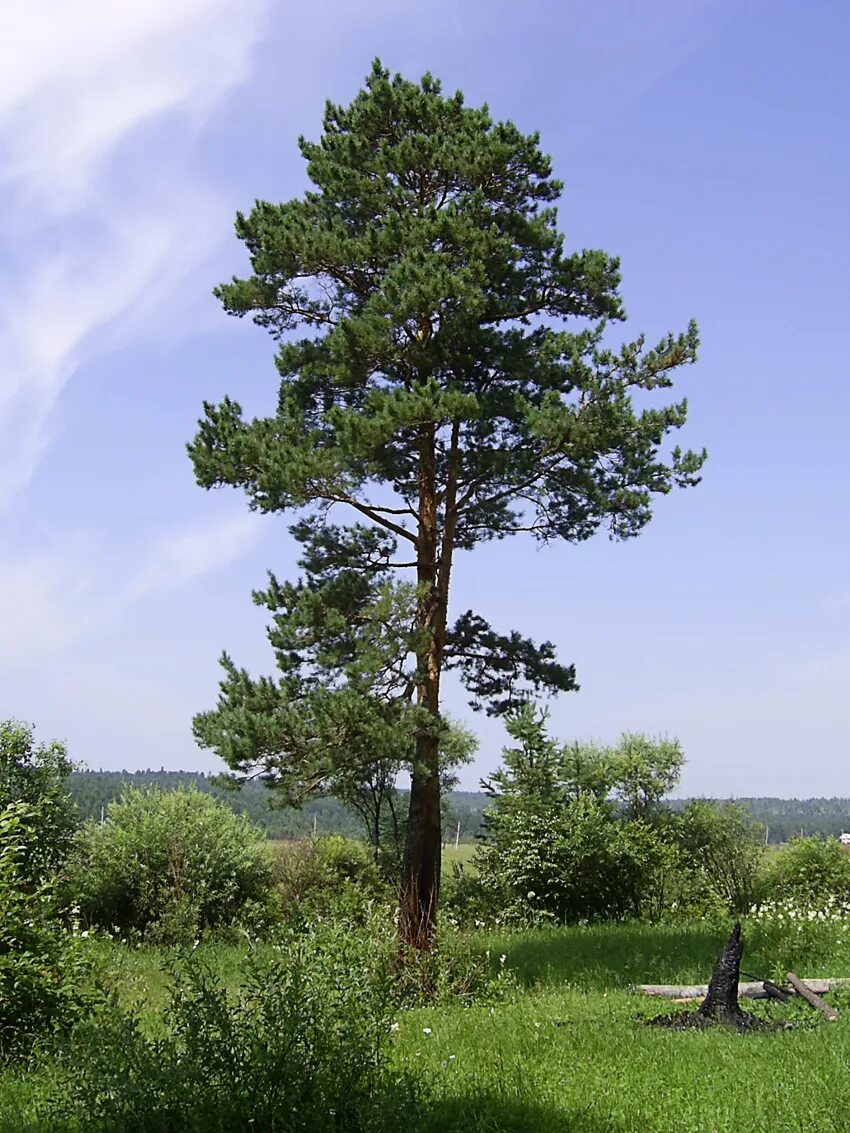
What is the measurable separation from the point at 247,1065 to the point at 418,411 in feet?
29.5

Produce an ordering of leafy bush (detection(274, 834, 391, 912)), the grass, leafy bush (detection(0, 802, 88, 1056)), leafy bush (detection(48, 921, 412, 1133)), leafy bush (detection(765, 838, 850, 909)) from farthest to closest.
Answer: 1. leafy bush (detection(765, 838, 850, 909))
2. leafy bush (detection(274, 834, 391, 912))
3. leafy bush (detection(0, 802, 88, 1056))
4. the grass
5. leafy bush (detection(48, 921, 412, 1133))

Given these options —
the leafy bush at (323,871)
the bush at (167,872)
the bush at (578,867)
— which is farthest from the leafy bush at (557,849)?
the bush at (167,872)

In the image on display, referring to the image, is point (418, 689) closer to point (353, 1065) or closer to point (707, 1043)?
point (707, 1043)

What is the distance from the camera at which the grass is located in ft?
20.2

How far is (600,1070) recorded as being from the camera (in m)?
7.54

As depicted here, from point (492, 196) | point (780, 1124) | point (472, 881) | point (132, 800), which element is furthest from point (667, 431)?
point (132, 800)

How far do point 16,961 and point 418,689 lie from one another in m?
7.13

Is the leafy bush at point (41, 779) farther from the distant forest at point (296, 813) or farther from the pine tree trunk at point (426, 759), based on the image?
the pine tree trunk at point (426, 759)

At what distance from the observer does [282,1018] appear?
5801 millimetres

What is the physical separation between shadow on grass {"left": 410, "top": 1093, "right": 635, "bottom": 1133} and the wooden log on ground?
13.3 ft

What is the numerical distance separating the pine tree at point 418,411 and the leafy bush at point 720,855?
10161 mm

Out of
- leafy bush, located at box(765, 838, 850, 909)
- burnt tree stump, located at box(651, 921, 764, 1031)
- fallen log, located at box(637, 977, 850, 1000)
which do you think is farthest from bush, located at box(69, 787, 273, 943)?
burnt tree stump, located at box(651, 921, 764, 1031)

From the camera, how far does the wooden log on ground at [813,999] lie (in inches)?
368

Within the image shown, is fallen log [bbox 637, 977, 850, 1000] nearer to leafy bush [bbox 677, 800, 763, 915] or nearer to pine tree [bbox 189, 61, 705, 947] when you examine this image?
pine tree [bbox 189, 61, 705, 947]
